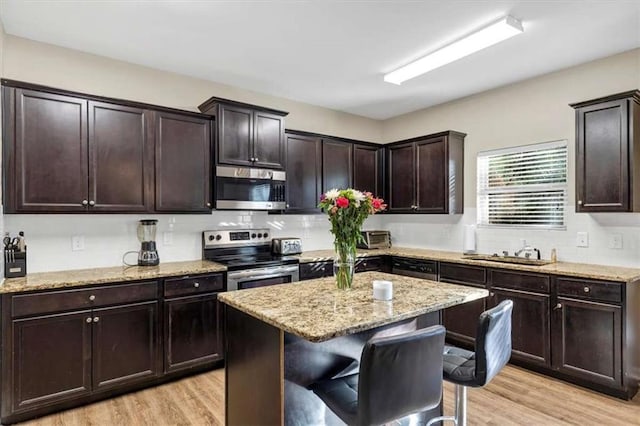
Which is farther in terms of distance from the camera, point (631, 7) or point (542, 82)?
point (542, 82)

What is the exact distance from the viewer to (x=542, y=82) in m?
3.64

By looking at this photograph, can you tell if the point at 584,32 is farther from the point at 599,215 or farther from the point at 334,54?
the point at 334,54

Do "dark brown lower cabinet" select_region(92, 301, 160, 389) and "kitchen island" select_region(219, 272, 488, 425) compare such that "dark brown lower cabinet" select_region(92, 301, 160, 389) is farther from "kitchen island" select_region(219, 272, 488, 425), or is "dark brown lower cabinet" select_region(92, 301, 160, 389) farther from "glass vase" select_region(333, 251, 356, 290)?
"glass vase" select_region(333, 251, 356, 290)

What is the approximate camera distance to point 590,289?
282 cm

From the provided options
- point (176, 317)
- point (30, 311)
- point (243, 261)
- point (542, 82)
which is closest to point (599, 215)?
point (542, 82)

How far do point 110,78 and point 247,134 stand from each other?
4.12ft

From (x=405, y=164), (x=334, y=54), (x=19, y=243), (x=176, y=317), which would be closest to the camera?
(x=19, y=243)

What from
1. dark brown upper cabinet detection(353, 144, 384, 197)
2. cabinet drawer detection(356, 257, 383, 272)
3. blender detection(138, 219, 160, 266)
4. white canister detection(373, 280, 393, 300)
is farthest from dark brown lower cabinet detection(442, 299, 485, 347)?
blender detection(138, 219, 160, 266)

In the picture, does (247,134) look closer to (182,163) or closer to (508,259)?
(182,163)

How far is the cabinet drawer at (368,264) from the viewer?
4.21m

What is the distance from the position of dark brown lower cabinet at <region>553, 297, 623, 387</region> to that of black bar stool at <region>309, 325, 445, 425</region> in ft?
6.56

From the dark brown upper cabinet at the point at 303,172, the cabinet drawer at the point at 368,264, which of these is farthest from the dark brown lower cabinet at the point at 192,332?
the cabinet drawer at the point at 368,264

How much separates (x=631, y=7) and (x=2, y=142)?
14.1ft

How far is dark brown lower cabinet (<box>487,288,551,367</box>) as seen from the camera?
3.07 m
